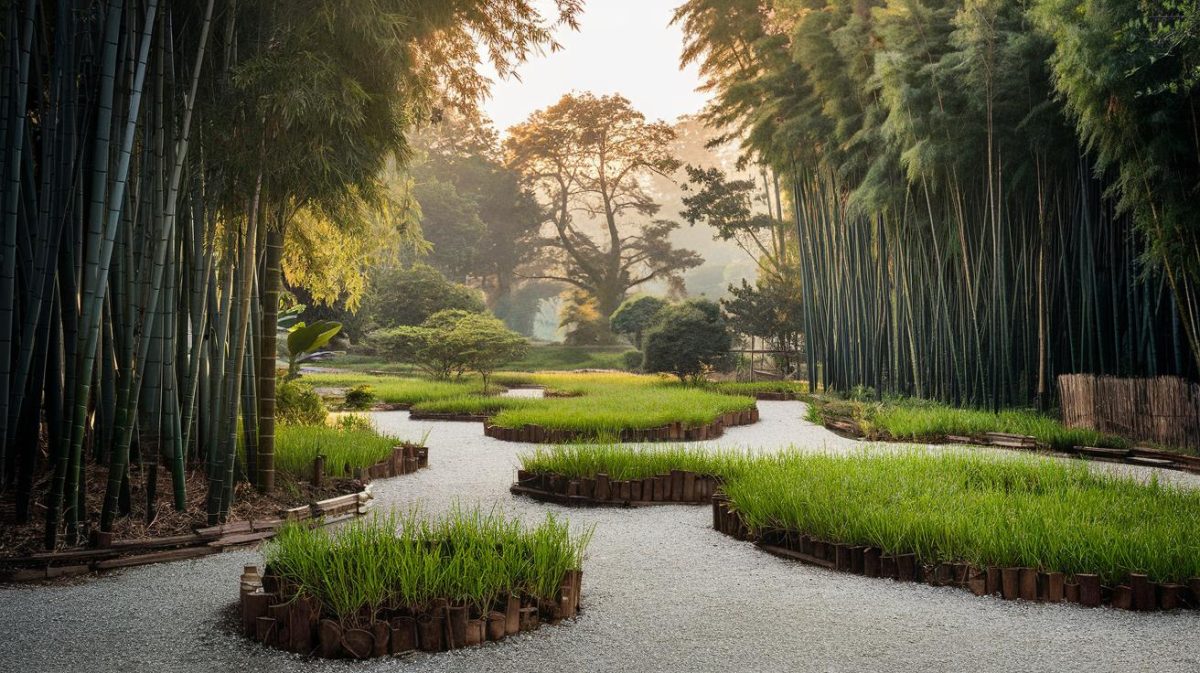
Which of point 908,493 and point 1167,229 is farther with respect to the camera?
point 1167,229

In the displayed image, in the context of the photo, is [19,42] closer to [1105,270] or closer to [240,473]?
[240,473]

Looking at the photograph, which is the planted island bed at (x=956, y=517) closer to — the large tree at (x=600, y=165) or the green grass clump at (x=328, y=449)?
the green grass clump at (x=328, y=449)

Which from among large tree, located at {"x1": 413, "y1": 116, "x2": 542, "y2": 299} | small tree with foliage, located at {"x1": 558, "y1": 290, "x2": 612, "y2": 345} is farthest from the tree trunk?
large tree, located at {"x1": 413, "y1": 116, "x2": 542, "y2": 299}

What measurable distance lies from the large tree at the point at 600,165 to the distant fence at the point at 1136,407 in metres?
17.3

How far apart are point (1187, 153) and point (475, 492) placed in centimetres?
506

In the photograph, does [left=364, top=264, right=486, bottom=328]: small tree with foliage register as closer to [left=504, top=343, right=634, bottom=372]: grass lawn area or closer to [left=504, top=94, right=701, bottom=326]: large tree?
[left=504, top=343, right=634, bottom=372]: grass lawn area

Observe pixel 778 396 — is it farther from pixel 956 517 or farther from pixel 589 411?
pixel 956 517

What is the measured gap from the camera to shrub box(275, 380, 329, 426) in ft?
22.5

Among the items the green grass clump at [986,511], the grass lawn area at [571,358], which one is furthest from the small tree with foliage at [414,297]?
the green grass clump at [986,511]

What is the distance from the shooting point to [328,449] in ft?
16.3

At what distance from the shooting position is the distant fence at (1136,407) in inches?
232

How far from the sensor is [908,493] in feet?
12.8

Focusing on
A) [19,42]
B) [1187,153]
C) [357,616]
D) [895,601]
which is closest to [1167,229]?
[1187,153]

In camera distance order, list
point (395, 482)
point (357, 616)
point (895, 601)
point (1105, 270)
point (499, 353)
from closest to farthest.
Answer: point (357, 616) < point (895, 601) < point (395, 482) < point (1105, 270) < point (499, 353)
